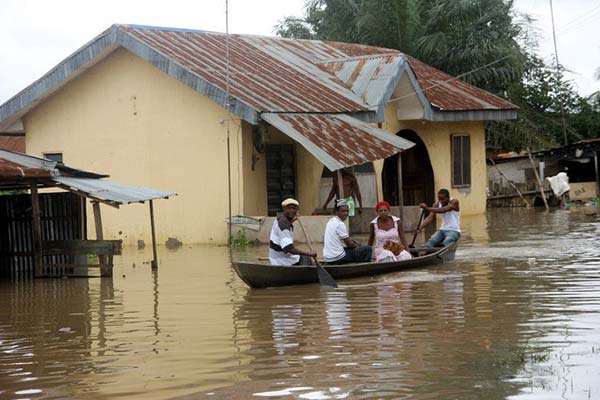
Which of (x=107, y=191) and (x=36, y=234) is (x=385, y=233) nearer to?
(x=107, y=191)

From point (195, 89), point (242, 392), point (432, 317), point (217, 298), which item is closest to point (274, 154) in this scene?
point (195, 89)

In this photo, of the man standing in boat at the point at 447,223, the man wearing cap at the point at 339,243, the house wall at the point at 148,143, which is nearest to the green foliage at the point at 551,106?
the house wall at the point at 148,143

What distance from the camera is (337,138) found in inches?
814

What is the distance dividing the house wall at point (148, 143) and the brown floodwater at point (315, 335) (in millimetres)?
5895

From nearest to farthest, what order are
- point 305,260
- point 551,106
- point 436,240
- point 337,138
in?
point 305,260 < point 436,240 < point 337,138 < point 551,106

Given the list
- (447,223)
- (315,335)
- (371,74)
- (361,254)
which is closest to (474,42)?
(371,74)

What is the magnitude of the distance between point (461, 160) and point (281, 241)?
1621cm

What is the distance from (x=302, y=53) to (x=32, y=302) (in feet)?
49.8

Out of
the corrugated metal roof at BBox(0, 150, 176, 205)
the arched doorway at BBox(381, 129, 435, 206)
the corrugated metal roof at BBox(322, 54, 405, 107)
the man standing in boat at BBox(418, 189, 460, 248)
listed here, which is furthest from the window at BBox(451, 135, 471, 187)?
the corrugated metal roof at BBox(0, 150, 176, 205)

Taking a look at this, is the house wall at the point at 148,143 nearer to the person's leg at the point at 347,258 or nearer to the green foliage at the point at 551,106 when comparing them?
the person's leg at the point at 347,258

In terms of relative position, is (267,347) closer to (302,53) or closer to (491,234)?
(491,234)

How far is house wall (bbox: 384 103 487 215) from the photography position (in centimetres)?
2773

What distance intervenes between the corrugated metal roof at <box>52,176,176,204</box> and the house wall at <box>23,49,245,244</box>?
549cm

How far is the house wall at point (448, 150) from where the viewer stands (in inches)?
1092
